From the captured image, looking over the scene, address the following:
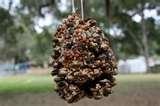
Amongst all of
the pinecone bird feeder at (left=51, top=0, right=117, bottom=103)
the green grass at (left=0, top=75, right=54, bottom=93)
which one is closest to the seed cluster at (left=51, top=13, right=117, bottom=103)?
the pinecone bird feeder at (left=51, top=0, right=117, bottom=103)

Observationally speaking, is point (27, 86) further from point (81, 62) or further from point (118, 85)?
point (81, 62)

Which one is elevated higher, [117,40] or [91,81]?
[117,40]

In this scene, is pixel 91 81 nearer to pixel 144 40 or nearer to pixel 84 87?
pixel 84 87

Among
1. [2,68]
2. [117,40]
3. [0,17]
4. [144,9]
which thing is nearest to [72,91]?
[0,17]

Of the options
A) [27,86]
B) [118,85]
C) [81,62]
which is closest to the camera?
[81,62]

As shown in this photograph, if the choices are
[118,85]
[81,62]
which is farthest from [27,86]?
[81,62]

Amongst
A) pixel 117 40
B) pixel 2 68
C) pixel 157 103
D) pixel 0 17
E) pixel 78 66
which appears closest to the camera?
pixel 78 66

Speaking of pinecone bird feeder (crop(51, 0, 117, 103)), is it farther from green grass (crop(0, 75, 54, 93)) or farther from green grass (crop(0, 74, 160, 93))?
green grass (crop(0, 75, 54, 93))

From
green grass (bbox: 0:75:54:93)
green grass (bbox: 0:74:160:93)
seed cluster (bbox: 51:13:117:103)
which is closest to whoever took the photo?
seed cluster (bbox: 51:13:117:103)

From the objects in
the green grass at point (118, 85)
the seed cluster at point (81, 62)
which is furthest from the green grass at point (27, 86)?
the seed cluster at point (81, 62)
